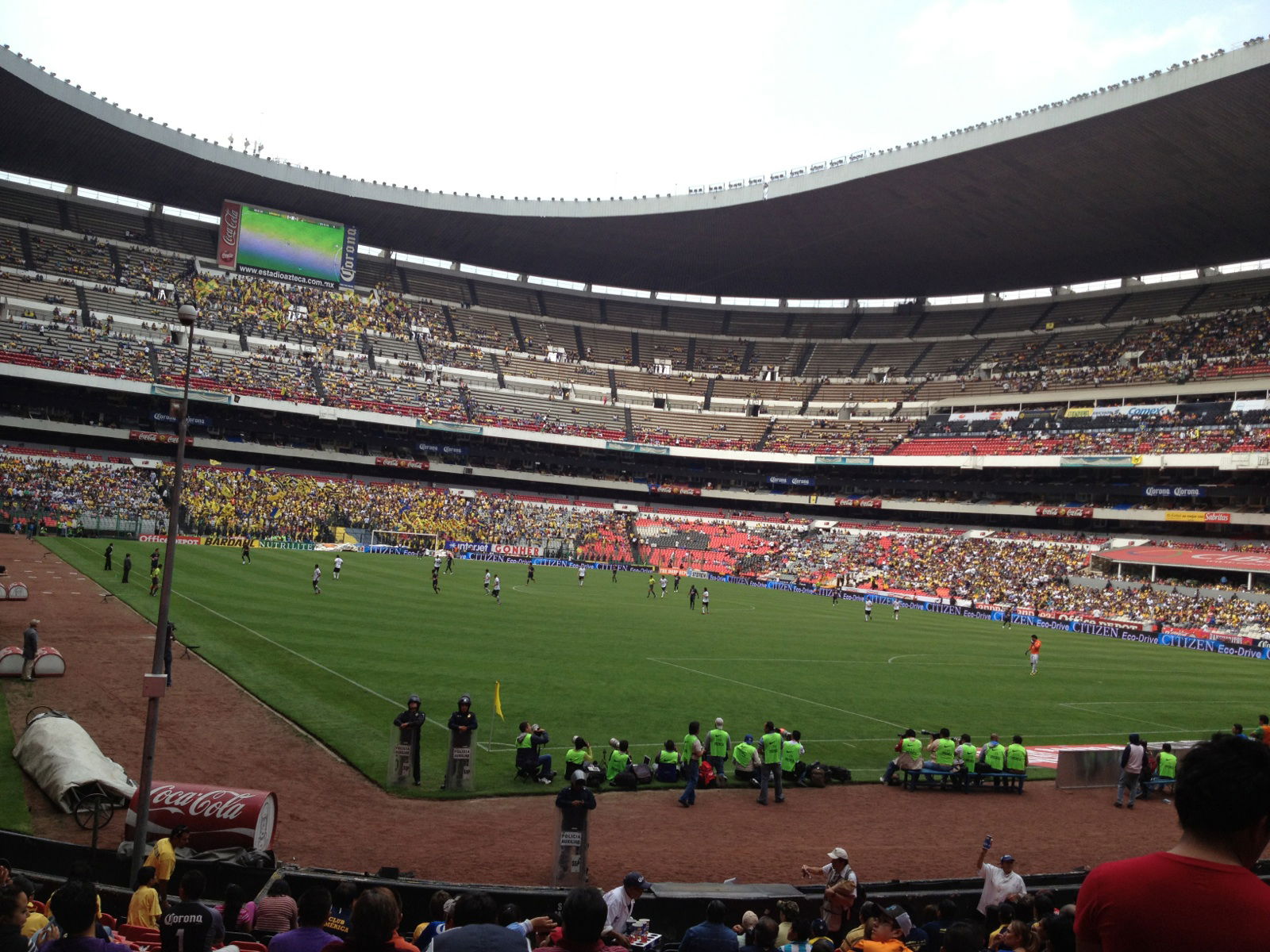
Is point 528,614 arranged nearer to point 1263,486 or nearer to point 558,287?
point 1263,486

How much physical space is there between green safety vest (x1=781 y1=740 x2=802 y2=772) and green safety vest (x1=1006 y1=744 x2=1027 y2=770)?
458 cm

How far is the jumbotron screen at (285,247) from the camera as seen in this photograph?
7888cm

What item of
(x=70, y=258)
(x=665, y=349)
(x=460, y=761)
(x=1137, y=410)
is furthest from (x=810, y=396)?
(x=460, y=761)

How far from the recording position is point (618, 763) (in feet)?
56.7

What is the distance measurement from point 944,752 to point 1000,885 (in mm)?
8611

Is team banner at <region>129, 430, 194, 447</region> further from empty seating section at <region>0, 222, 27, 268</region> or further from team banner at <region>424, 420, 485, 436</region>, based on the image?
team banner at <region>424, 420, 485, 436</region>

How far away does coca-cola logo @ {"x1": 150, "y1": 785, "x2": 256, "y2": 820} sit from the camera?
38.4 feet

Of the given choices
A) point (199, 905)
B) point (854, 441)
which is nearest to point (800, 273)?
point (854, 441)

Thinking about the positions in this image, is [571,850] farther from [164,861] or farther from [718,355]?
[718,355]

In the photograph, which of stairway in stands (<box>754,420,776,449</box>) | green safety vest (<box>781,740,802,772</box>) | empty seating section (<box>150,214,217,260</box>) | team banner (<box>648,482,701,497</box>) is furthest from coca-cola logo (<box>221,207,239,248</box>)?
green safety vest (<box>781,740,802,772</box>)

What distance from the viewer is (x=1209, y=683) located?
34.9 meters

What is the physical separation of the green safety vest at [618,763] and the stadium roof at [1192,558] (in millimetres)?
50054

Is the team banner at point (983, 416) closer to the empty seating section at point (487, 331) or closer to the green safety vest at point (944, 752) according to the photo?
the empty seating section at point (487, 331)

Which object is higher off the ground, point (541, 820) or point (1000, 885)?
point (1000, 885)
